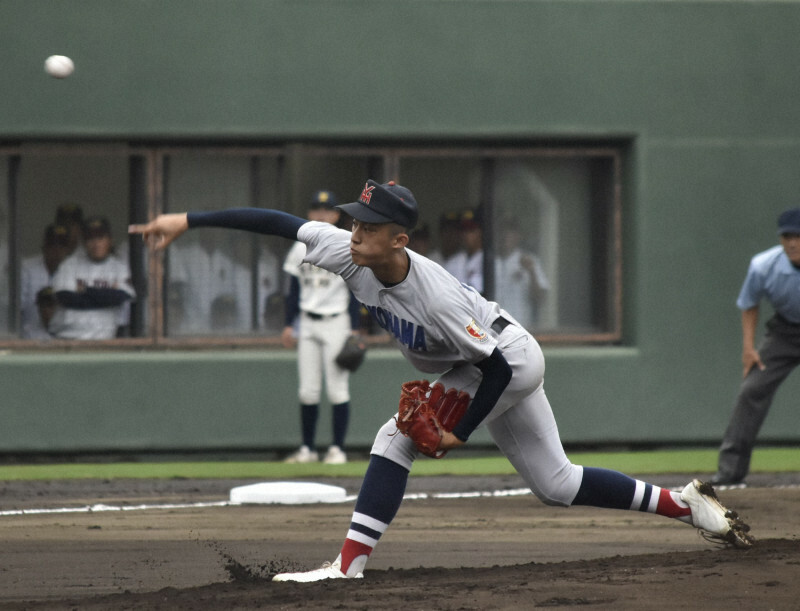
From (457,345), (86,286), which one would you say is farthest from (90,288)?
(457,345)

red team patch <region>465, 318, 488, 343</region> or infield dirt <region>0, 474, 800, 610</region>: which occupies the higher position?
red team patch <region>465, 318, 488, 343</region>

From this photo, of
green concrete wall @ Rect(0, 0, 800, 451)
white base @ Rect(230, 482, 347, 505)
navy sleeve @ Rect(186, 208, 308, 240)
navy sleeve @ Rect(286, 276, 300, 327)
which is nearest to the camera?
navy sleeve @ Rect(186, 208, 308, 240)

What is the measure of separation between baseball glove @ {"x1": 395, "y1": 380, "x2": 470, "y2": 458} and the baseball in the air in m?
6.58

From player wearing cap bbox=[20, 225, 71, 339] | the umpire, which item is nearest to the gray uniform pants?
the umpire

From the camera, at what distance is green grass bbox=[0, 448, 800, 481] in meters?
11.0

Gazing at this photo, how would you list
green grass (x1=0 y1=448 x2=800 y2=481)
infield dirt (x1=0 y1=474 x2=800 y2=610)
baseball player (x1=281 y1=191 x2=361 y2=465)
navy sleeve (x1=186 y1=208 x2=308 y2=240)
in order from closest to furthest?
infield dirt (x1=0 y1=474 x2=800 y2=610) < navy sleeve (x1=186 y1=208 x2=308 y2=240) < green grass (x1=0 y1=448 x2=800 y2=481) < baseball player (x1=281 y1=191 x2=361 y2=465)

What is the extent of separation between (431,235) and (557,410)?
205 cm

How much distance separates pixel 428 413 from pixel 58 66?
6830 millimetres

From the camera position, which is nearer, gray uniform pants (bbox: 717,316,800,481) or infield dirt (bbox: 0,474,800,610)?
infield dirt (bbox: 0,474,800,610)

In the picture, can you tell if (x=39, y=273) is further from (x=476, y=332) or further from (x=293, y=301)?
(x=476, y=332)

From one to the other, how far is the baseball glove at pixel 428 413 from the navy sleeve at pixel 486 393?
10 cm

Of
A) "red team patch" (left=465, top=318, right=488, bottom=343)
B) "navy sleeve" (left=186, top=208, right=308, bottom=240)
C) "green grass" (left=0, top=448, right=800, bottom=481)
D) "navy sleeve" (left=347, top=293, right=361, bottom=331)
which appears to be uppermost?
"navy sleeve" (left=186, top=208, right=308, bottom=240)

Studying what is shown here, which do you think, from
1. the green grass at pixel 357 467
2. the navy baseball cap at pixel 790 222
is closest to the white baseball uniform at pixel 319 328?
the green grass at pixel 357 467

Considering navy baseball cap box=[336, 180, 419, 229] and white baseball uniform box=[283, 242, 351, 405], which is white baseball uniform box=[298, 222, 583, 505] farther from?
white baseball uniform box=[283, 242, 351, 405]
